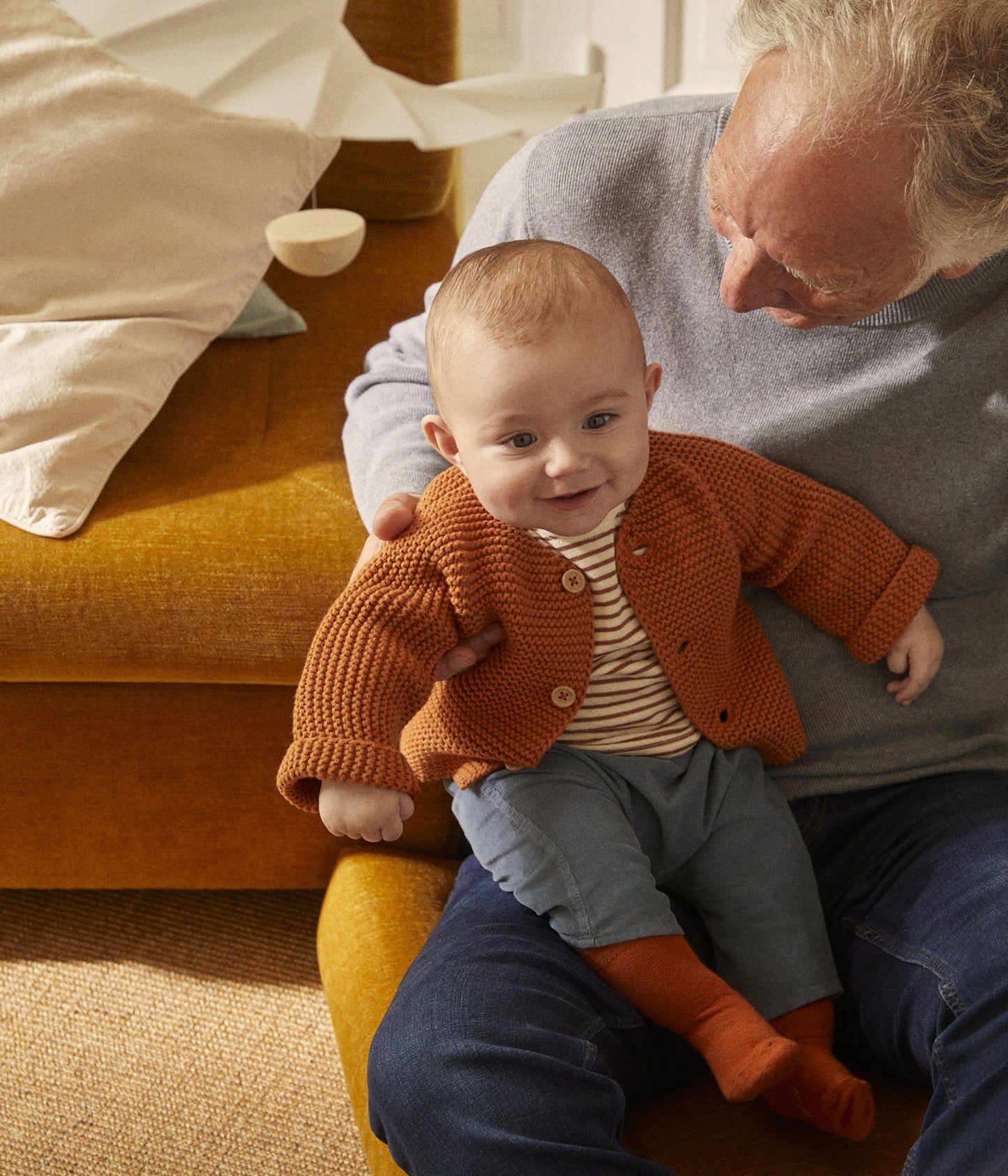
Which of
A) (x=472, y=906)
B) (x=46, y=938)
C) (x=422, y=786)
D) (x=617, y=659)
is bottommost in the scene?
(x=46, y=938)

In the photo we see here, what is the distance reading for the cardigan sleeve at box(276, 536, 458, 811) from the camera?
792 mm

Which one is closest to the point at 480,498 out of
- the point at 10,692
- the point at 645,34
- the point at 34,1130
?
the point at 10,692

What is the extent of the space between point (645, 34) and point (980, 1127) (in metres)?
2.23

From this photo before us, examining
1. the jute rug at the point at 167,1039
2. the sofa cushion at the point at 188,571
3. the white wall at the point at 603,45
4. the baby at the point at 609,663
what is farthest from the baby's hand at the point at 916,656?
the white wall at the point at 603,45

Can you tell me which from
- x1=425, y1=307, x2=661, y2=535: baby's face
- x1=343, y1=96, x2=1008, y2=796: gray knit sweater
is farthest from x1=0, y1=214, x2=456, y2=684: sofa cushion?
x1=425, y1=307, x2=661, y2=535: baby's face

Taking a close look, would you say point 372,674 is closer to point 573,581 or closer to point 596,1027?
point 573,581

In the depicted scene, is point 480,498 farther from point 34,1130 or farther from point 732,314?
point 34,1130

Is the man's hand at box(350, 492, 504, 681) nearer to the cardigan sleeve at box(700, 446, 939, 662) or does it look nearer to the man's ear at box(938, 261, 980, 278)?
the cardigan sleeve at box(700, 446, 939, 662)

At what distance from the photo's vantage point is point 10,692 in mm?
1178

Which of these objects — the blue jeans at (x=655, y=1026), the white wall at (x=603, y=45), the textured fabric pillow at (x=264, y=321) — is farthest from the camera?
the white wall at (x=603, y=45)

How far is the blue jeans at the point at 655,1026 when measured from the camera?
73cm

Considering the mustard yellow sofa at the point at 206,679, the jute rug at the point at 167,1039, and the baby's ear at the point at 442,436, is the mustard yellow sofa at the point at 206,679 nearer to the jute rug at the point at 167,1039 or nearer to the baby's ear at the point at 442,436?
the jute rug at the point at 167,1039

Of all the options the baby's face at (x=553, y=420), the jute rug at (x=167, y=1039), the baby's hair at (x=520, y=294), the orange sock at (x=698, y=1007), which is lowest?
the jute rug at (x=167, y=1039)

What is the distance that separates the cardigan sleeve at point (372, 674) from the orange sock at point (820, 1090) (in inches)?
14.2
